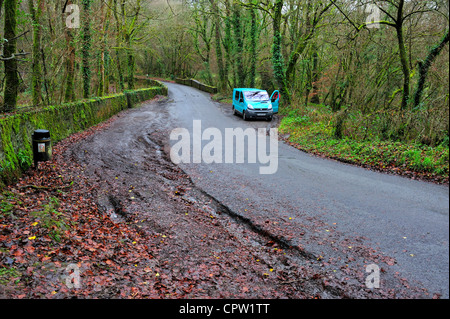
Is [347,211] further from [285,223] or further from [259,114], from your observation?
[259,114]

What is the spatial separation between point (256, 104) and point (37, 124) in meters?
13.4

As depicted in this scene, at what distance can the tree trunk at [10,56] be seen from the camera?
10742mm

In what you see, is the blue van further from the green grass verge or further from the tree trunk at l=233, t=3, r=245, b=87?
the tree trunk at l=233, t=3, r=245, b=87

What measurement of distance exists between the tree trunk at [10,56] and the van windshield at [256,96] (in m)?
13.4

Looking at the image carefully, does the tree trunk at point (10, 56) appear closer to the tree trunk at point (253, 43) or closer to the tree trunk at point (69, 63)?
the tree trunk at point (69, 63)

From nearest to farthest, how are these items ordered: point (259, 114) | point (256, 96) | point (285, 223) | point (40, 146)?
point (285, 223) < point (40, 146) < point (259, 114) < point (256, 96)

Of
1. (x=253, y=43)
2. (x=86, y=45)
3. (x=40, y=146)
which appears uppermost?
(x=253, y=43)

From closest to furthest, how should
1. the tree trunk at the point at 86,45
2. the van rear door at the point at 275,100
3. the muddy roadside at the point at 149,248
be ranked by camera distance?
the muddy roadside at the point at 149,248
the tree trunk at the point at 86,45
the van rear door at the point at 275,100

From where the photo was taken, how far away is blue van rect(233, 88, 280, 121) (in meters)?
20.0

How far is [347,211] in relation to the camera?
23.1 ft

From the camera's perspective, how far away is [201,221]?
7082 millimetres

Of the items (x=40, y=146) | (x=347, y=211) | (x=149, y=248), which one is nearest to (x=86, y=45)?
(x=40, y=146)

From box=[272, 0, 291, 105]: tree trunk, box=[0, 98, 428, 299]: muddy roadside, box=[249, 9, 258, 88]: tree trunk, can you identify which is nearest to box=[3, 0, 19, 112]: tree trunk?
box=[0, 98, 428, 299]: muddy roadside

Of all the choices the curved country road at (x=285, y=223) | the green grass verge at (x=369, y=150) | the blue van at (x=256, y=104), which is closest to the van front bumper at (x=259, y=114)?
the blue van at (x=256, y=104)
